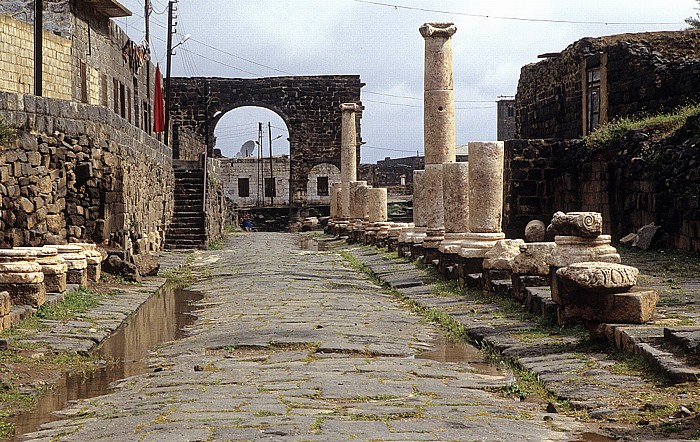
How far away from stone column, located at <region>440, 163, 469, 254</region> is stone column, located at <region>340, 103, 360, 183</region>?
1759cm

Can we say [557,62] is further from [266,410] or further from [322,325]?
[266,410]

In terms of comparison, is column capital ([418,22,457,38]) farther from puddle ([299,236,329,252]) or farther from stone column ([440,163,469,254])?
puddle ([299,236,329,252])

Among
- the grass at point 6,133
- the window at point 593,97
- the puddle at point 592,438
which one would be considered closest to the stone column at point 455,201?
the grass at point 6,133

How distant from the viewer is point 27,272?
1066 cm

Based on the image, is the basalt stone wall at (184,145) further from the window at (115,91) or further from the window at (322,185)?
the window at (322,185)

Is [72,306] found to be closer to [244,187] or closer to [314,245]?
[314,245]

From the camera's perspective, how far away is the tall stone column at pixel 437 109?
60.5ft

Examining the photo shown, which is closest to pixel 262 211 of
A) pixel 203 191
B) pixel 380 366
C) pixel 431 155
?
pixel 203 191

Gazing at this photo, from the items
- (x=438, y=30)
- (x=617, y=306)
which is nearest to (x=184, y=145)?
(x=438, y=30)

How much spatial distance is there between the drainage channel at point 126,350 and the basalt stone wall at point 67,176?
2157mm

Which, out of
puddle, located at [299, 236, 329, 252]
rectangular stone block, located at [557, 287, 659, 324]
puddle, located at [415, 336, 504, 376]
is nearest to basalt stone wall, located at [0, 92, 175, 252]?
puddle, located at [299, 236, 329, 252]

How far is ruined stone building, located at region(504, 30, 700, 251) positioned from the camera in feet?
58.3

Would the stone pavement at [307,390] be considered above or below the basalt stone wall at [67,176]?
below

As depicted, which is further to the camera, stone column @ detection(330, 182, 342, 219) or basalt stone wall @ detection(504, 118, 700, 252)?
stone column @ detection(330, 182, 342, 219)
